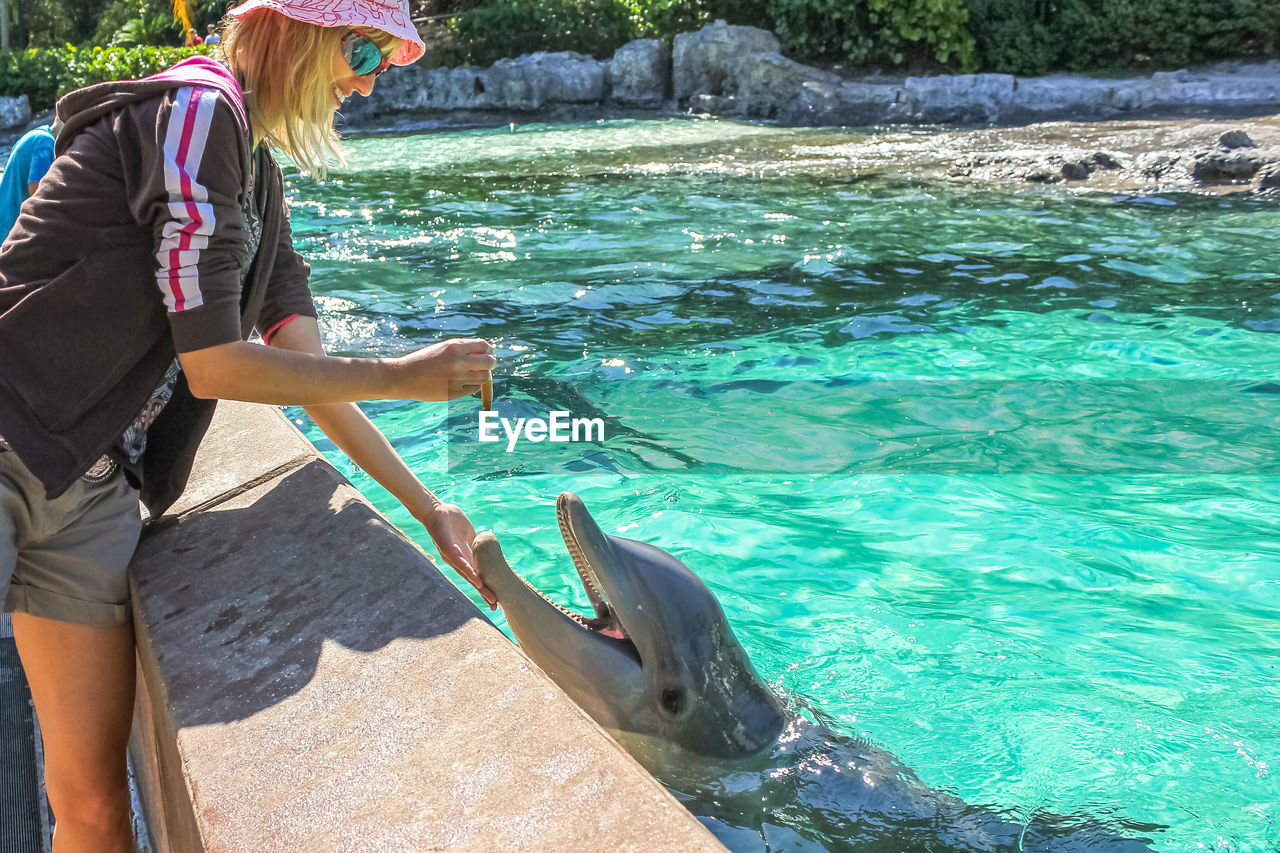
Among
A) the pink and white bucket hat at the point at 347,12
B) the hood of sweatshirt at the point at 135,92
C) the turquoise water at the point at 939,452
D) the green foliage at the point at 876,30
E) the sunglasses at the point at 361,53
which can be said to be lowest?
the turquoise water at the point at 939,452

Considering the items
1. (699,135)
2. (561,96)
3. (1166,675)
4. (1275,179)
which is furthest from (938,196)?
(561,96)

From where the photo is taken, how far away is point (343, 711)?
5.69 feet

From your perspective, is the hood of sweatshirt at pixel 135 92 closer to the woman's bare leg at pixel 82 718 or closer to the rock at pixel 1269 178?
the woman's bare leg at pixel 82 718

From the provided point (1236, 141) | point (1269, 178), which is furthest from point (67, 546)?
point (1236, 141)

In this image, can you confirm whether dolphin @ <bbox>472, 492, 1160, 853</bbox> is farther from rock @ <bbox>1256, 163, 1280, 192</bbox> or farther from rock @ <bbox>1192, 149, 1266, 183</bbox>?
rock @ <bbox>1192, 149, 1266, 183</bbox>

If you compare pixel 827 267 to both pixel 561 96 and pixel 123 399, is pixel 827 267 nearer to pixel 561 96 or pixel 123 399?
pixel 123 399

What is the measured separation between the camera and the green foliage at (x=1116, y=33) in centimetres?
1917

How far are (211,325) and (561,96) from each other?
20.8 metres

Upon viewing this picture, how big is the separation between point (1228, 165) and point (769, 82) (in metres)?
10.7

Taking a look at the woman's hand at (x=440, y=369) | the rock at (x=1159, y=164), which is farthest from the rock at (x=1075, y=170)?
the woman's hand at (x=440, y=369)

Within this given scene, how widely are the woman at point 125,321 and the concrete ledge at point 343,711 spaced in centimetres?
15

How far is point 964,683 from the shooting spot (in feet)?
11.7

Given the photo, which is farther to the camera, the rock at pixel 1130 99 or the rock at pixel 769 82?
the rock at pixel 769 82

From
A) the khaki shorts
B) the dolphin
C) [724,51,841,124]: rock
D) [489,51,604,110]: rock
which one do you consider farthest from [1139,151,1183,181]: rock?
[489,51,604,110]: rock
